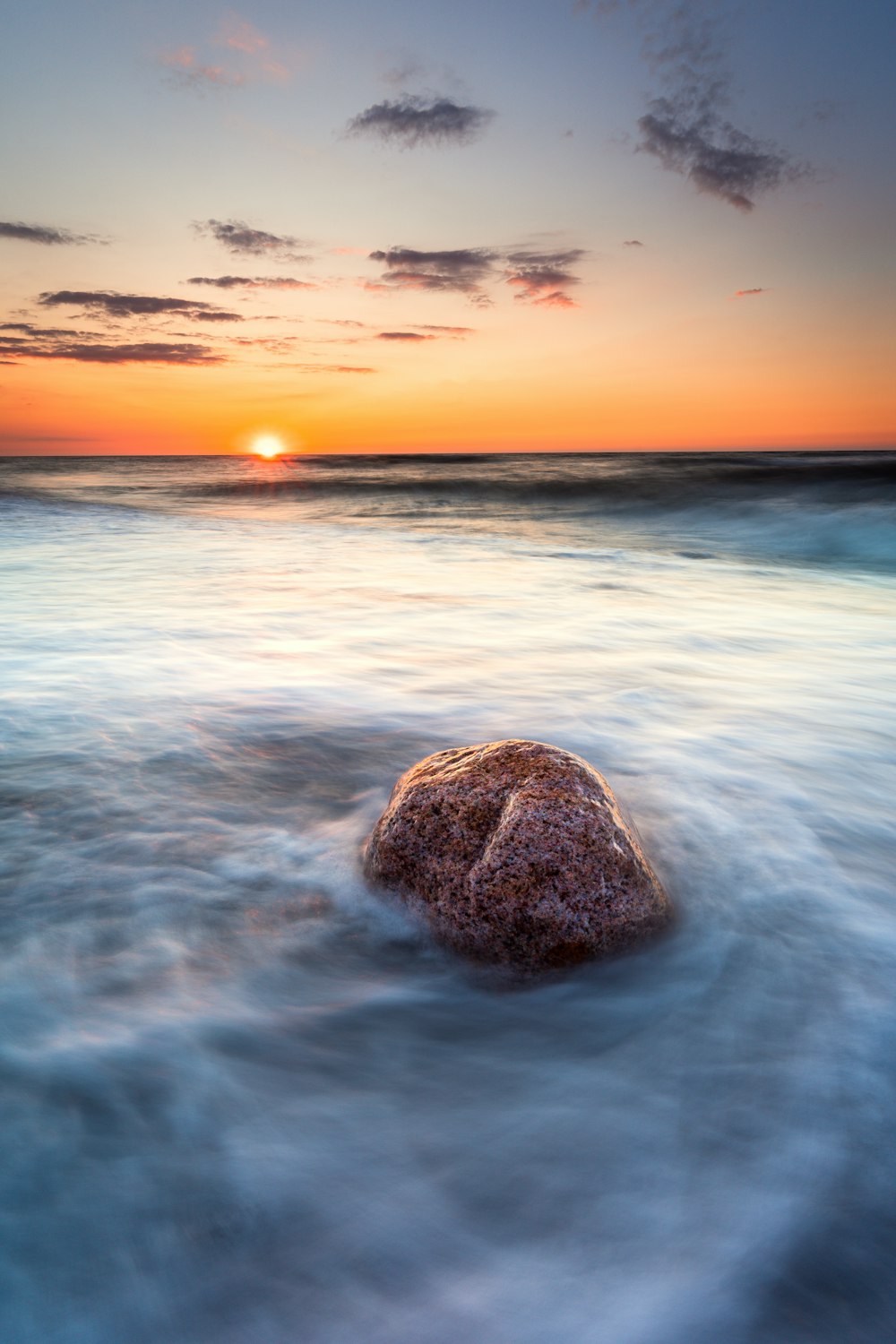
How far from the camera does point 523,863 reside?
2.40 meters

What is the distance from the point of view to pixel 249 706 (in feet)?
16.0

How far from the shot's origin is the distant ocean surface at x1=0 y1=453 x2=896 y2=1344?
1.66m

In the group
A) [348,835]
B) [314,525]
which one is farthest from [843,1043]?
[314,525]

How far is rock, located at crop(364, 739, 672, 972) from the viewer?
7.88 feet

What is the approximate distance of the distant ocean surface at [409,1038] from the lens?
166 cm

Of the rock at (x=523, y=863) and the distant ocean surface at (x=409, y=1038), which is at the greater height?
the rock at (x=523, y=863)

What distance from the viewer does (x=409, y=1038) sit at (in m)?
2.31

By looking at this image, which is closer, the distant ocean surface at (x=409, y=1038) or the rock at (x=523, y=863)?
the distant ocean surface at (x=409, y=1038)

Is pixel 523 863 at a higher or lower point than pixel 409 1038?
higher

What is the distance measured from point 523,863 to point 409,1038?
24.2 inches

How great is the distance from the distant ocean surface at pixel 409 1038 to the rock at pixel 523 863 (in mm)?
111

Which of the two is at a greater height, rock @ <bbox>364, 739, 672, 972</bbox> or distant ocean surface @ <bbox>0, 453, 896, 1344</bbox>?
rock @ <bbox>364, 739, 672, 972</bbox>

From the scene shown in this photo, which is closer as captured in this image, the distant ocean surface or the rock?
the distant ocean surface

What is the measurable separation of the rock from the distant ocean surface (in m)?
0.11
